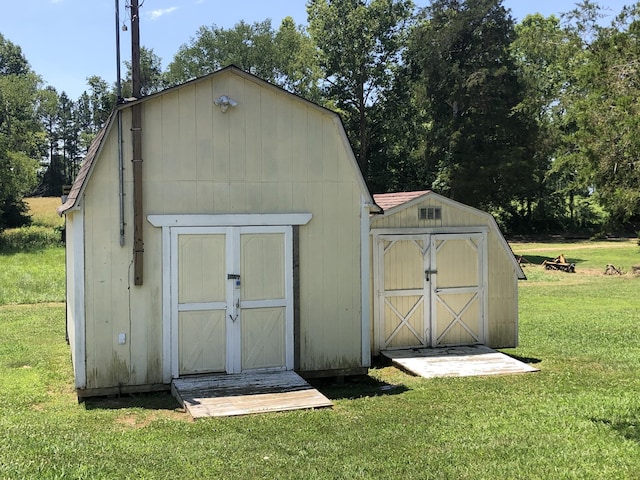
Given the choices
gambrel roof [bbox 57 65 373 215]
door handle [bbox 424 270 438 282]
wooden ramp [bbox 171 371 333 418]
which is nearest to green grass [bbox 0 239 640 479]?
wooden ramp [bbox 171 371 333 418]

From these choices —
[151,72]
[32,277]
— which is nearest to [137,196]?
[32,277]

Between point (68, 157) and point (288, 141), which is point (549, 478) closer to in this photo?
point (288, 141)

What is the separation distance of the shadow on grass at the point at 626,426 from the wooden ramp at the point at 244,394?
2.92 metres

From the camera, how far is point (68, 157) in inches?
3093

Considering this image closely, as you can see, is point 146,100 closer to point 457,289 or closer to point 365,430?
point 365,430

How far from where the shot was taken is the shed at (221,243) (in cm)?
783

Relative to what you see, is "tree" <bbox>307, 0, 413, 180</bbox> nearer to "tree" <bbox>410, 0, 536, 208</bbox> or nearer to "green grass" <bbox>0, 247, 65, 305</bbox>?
"tree" <bbox>410, 0, 536, 208</bbox>

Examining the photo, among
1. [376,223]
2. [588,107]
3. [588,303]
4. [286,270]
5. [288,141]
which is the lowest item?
[588,303]

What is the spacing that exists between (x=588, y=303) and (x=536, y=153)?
22.9m

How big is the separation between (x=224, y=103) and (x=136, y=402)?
3.93 meters

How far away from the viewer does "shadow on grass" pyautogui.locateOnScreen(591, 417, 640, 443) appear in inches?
237

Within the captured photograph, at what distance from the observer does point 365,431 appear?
20.2 feet

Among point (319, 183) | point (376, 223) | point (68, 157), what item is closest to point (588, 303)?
point (376, 223)

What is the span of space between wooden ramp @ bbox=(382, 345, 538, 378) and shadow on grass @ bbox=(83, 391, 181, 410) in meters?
3.71
